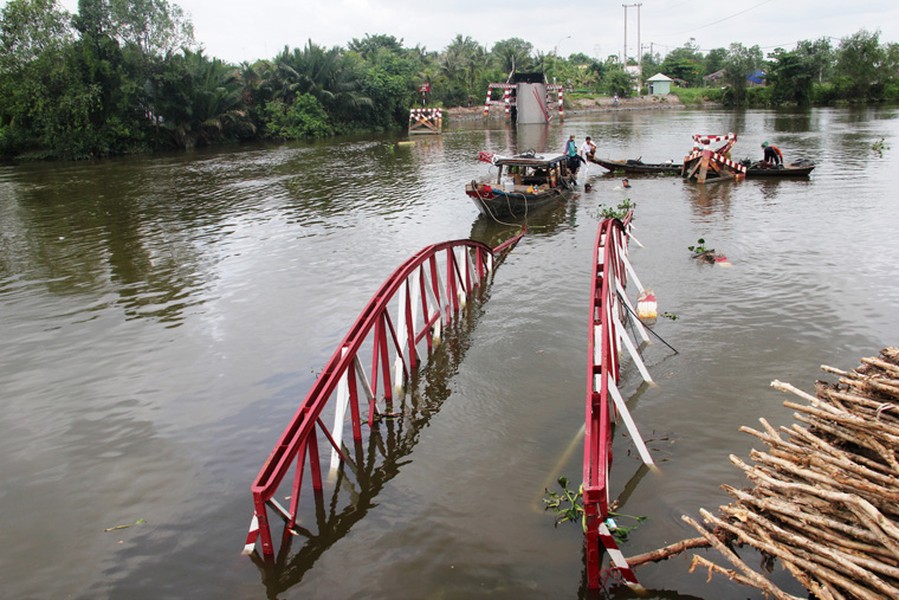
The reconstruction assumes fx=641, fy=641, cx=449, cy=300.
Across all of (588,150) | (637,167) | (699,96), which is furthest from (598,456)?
(699,96)

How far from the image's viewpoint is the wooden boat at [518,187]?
78.6 ft

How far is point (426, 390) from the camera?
11.6 meters

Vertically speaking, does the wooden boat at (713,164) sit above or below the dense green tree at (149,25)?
below

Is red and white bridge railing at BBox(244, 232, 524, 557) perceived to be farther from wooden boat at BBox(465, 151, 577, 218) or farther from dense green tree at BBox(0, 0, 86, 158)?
dense green tree at BBox(0, 0, 86, 158)

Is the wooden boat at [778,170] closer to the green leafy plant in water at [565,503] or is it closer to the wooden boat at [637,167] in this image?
the wooden boat at [637,167]

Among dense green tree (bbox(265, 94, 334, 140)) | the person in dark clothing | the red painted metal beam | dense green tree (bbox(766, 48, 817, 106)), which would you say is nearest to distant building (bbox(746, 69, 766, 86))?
dense green tree (bbox(766, 48, 817, 106))

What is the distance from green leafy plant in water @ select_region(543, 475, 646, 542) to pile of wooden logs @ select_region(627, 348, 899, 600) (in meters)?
1.53

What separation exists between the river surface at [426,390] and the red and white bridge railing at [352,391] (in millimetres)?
599

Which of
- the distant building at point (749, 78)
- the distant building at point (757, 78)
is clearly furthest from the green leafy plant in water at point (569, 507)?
the distant building at point (757, 78)

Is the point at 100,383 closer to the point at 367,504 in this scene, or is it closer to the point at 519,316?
the point at 367,504

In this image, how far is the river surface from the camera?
7473 mm

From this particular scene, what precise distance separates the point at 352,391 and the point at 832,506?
6.09 metres

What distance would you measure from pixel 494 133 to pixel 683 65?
7109 centimetres

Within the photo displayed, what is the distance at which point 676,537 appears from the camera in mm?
7484
